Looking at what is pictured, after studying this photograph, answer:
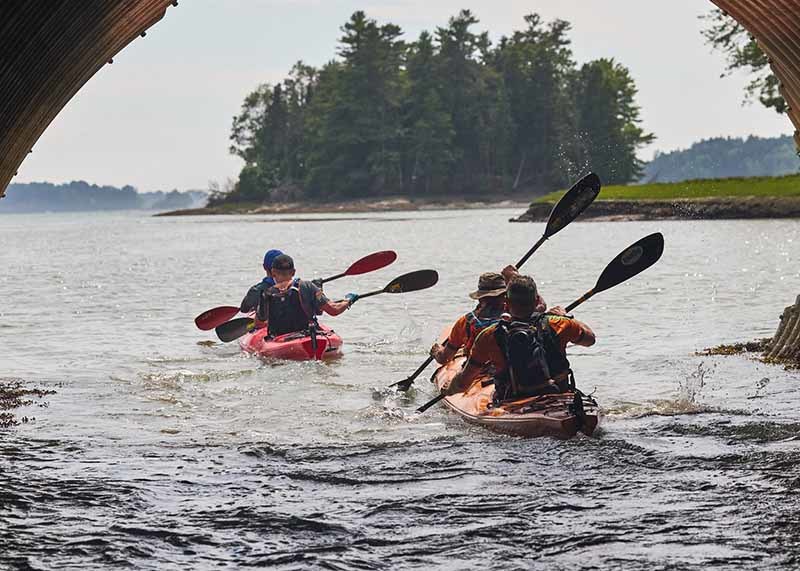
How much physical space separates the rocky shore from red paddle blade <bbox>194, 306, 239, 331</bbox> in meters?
39.7

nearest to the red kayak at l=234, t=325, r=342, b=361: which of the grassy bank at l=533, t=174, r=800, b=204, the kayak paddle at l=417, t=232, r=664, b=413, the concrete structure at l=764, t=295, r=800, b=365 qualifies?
the kayak paddle at l=417, t=232, r=664, b=413

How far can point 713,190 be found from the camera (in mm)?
61844

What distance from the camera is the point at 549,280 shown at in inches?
1335

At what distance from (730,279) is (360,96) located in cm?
7612

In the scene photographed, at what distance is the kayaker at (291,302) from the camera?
16.6m

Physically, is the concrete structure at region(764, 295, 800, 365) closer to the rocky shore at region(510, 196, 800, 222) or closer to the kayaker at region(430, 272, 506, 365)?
the kayaker at region(430, 272, 506, 365)

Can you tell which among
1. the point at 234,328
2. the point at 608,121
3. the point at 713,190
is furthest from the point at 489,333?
the point at 608,121

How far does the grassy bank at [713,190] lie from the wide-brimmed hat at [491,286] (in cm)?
4419

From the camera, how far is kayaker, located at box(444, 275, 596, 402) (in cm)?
1103

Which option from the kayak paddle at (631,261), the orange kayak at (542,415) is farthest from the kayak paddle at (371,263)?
the orange kayak at (542,415)

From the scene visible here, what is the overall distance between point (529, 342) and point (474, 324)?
1785mm

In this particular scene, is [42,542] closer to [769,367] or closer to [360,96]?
[769,367]

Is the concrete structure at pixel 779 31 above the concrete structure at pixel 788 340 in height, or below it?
above

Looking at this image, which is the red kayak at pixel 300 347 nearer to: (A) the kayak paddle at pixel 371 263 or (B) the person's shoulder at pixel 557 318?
(A) the kayak paddle at pixel 371 263
